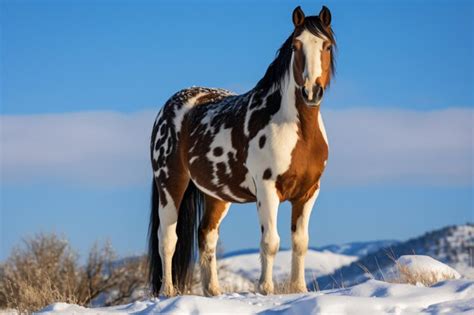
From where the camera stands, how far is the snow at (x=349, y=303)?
22.5 feet

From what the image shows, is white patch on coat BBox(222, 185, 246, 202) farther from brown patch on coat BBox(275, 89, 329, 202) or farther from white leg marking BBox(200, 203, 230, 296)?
white leg marking BBox(200, 203, 230, 296)

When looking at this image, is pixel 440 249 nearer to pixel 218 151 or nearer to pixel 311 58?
pixel 218 151

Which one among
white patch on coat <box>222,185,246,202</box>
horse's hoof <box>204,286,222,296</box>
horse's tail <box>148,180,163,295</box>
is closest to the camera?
white patch on coat <box>222,185,246,202</box>

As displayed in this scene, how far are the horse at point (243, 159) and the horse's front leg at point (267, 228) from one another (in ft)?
0.04

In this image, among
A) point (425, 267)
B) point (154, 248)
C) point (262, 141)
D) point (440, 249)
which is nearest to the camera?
point (262, 141)

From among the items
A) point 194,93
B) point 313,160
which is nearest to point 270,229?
point 313,160

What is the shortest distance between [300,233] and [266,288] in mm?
870

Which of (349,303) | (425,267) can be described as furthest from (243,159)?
(349,303)

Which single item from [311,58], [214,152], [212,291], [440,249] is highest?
[311,58]

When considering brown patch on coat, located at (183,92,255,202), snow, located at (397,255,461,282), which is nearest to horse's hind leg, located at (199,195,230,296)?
brown patch on coat, located at (183,92,255,202)

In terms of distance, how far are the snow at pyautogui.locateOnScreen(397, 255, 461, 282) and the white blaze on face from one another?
276 centimetres

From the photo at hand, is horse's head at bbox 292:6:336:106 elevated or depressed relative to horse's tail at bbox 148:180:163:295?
elevated

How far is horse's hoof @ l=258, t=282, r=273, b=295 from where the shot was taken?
9.13 m

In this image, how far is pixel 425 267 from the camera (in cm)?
1007
